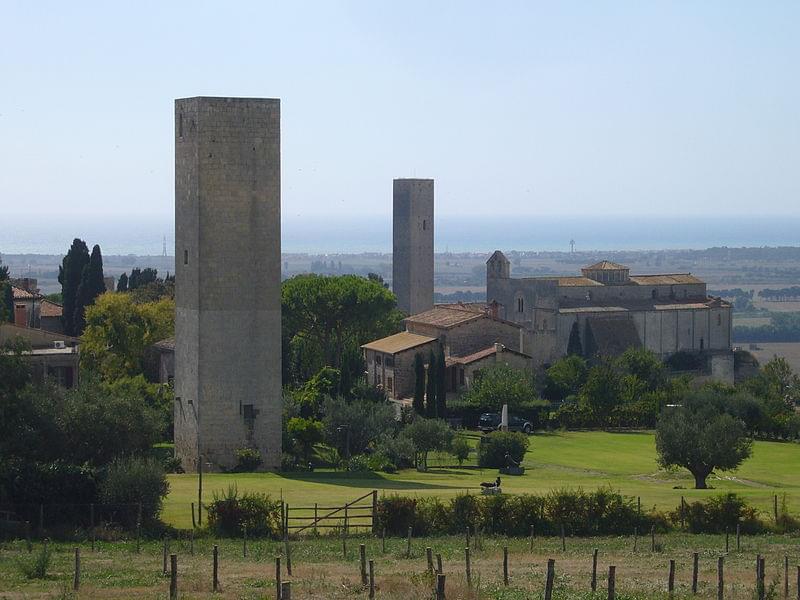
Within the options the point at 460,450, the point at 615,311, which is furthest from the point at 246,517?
the point at 615,311

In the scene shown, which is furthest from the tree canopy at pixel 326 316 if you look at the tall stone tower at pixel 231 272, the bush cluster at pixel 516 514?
the bush cluster at pixel 516 514

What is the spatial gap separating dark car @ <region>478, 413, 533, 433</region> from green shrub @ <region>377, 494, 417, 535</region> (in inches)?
855

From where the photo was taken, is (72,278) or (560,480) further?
(72,278)

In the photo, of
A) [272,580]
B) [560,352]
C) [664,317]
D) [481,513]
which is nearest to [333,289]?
[560,352]

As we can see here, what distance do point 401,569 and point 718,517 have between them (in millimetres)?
8378

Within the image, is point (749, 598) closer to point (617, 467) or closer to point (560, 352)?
point (617, 467)

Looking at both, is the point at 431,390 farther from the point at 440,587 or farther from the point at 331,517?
the point at 440,587

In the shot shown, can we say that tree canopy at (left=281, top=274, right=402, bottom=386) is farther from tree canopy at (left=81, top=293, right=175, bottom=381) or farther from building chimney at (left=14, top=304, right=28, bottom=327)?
building chimney at (left=14, top=304, right=28, bottom=327)

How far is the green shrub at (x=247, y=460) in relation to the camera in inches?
1529

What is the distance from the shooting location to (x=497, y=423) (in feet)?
167

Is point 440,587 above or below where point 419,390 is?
above

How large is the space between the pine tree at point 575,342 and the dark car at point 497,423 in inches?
807

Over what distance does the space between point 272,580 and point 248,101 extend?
18056mm

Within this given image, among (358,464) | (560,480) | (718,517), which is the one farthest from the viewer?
(358,464)
